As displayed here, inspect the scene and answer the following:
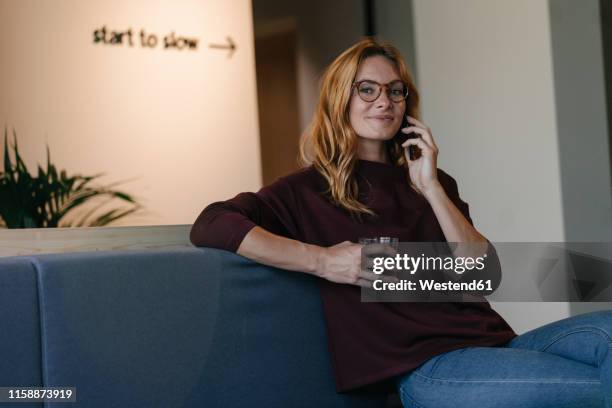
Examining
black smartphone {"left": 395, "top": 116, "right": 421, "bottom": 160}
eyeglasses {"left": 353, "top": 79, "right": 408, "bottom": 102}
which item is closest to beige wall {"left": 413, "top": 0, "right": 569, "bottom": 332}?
black smartphone {"left": 395, "top": 116, "right": 421, "bottom": 160}

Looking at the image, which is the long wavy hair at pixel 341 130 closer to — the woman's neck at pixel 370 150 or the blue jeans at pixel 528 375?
the woman's neck at pixel 370 150

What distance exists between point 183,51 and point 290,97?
4.33 ft

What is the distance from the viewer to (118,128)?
4570mm

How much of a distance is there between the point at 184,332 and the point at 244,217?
0.29m

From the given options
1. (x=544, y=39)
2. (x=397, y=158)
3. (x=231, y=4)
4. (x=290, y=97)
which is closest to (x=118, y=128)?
(x=231, y=4)

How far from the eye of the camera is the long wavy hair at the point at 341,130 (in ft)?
6.32

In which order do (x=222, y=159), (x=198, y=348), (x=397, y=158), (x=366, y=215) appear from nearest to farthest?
(x=198, y=348), (x=366, y=215), (x=397, y=158), (x=222, y=159)

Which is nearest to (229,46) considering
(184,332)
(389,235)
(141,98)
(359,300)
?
(141,98)

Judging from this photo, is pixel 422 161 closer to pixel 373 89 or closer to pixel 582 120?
pixel 373 89

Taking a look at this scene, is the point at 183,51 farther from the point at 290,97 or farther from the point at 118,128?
the point at 290,97

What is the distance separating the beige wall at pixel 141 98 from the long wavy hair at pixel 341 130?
8.79 ft

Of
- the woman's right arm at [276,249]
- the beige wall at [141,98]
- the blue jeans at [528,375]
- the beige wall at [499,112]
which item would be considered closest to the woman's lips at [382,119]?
the woman's right arm at [276,249]

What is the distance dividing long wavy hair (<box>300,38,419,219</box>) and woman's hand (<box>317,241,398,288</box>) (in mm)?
190

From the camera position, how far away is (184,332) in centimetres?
157
